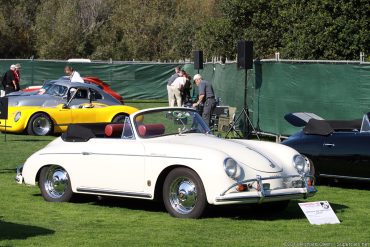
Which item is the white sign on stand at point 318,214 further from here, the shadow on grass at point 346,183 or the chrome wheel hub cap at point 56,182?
the shadow on grass at point 346,183

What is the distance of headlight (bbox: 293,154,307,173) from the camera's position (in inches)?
378

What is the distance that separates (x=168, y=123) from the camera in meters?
10.6

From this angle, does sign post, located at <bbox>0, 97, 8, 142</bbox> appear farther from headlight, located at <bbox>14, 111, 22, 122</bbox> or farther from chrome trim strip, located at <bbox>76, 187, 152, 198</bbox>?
chrome trim strip, located at <bbox>76, 187, 152, 198</bbox>

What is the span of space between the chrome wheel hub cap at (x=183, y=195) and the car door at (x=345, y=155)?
11.3ft

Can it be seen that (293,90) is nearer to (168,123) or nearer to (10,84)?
(168,123)

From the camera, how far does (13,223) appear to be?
886 centimetres

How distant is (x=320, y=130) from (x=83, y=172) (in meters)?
3.96

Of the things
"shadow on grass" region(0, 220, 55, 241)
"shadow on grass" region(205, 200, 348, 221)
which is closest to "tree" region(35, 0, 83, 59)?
"shadow on grass" region(205, 200, 348, 221)

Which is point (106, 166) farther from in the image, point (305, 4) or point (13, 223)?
point (305, 4)

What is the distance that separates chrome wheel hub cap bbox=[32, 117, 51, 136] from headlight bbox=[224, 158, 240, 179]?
42.1ft

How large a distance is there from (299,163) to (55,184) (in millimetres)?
3121

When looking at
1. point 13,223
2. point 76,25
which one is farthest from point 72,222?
point 76,25

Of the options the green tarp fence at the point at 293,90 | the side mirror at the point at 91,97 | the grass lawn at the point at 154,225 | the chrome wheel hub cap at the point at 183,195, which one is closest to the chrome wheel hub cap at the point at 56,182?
the grass lawn at the point at 154,225

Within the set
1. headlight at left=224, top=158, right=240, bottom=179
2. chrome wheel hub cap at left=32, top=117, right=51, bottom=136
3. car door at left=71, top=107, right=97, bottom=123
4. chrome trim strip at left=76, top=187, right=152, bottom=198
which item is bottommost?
chrome wheel hub cap at left=32, top=117, right=51, bottom=136
